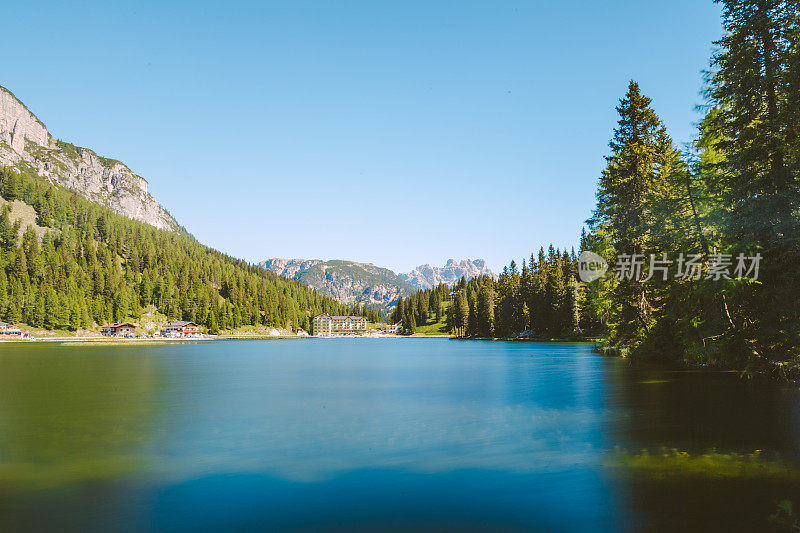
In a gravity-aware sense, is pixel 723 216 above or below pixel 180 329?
above

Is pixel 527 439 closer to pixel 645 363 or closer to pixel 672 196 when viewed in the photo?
pixel 672 196

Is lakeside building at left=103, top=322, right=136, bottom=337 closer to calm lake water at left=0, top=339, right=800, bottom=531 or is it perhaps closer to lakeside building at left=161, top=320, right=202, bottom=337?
lakeside building at left=161, top=320, right=202, bottom=337

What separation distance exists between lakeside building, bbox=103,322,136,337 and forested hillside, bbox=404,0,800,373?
16078 cm

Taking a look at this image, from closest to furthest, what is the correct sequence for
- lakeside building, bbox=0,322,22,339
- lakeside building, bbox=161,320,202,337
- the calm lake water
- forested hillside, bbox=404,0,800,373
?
the calm lake water < forested hillside, bbox=404,0,800,373 < lakeside building, bbox=0,322,22,339 < lakeside building, bbox=161,320,202,337

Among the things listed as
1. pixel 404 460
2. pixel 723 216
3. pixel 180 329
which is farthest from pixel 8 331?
pixel 723 216

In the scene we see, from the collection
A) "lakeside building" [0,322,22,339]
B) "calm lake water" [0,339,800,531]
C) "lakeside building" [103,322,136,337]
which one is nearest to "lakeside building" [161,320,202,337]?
"lakeside building" [103,322,136,337]

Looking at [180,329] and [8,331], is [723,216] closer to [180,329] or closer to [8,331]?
[8,331]

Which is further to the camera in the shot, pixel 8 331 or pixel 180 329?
pixel 180 329

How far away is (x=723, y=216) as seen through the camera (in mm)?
22500

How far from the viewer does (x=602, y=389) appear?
91.0 feet

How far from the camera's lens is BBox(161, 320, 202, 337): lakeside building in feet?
575

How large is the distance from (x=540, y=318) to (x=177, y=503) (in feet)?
385

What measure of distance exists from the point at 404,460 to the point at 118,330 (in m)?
174

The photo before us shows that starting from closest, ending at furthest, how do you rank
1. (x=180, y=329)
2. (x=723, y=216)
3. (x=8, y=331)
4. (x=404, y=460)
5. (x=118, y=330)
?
1. (x=404, y=460)
2. (x=723, y=216)
3. (x=8, y=331)
4. (x=118, y=330)
5. (x=180, y=329)
